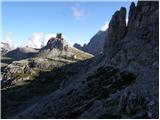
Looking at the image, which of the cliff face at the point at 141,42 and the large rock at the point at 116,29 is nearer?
the cliff face at the point at 141,42

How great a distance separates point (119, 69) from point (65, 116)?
21583 millimetres

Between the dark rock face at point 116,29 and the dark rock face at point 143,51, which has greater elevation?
the dark rock face at point 116,29

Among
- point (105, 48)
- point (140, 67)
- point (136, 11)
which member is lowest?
point (140, 67)

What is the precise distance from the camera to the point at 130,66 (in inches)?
3167

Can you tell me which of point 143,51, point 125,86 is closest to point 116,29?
point 143,51

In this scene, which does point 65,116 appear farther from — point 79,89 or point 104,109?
point 79,89

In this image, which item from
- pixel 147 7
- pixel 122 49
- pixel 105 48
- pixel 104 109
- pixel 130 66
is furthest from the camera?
pixel 105 48

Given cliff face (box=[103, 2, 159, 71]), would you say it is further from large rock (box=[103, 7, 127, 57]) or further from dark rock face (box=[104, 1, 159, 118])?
large rock (box=[103, 7, 127, 57])

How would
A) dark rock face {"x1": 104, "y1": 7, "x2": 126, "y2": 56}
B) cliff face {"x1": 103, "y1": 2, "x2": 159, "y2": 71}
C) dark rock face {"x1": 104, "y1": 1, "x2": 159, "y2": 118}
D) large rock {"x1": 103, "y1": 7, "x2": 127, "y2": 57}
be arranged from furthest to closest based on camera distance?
1. dark rock face {"x1": 104, "y1": 7, "x2": 126, "y2": 56}
2. large rock {"x1": 103, "y1": 7, "x2": 127, "y2": 57}
3. cliff face {"x1": 103, "y1": 2, "x2": 159, "y2": 71}
4. dark rock face {"x1": 104, "y1": 1, "x2": 159, "y2": 118}

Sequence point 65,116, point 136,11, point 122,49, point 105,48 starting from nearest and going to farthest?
1. point 65,116
2. point 122,49
3. point 136,11
4. point 105,48

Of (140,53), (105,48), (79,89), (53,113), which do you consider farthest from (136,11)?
(53,113)

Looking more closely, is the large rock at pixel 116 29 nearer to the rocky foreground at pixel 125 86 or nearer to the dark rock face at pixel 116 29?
the dark rock face at pixel 116 29

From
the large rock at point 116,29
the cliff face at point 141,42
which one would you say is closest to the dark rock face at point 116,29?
the large rock at point 116,29

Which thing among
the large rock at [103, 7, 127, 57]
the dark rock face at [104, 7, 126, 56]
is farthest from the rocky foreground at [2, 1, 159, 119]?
the dark rock face at [104, 7, 126, 56]
